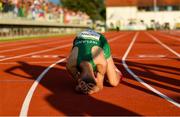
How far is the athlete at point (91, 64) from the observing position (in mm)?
9697

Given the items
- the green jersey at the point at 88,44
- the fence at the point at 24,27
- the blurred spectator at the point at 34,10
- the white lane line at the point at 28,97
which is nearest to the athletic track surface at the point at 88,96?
the white lane line at the point at 28,97

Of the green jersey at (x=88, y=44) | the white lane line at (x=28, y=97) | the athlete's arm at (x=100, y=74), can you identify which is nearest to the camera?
the white lane line at (x=28, y=97)

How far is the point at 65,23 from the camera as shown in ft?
213

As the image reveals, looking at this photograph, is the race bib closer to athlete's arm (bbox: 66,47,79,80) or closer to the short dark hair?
athlete's arm (bbox: 66,47,79,80)

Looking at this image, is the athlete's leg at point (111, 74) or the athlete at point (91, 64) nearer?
the athlete at point (91, 64)

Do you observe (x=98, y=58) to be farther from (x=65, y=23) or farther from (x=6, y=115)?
(x=65, y=23)

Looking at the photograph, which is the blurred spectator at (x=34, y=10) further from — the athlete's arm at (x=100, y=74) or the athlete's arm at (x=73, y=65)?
the athlete's arm at (x=100, y=74)

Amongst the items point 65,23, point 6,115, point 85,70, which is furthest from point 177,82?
point 65,23

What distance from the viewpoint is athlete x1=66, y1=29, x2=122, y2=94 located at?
31.8 feet

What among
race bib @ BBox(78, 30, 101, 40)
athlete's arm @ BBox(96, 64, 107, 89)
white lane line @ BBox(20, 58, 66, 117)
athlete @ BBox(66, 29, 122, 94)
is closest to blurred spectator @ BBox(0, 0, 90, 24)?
white lane line @ BBox(20, 58, 66, 117)

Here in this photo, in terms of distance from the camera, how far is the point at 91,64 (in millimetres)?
10023

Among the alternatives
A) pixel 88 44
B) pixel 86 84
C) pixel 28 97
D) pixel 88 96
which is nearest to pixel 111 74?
pixel 88 44

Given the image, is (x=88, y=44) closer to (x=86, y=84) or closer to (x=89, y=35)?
(x=89, y=35)

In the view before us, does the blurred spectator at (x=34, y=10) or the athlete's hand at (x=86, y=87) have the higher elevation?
the blurred spectator at (x=34, y=10)
